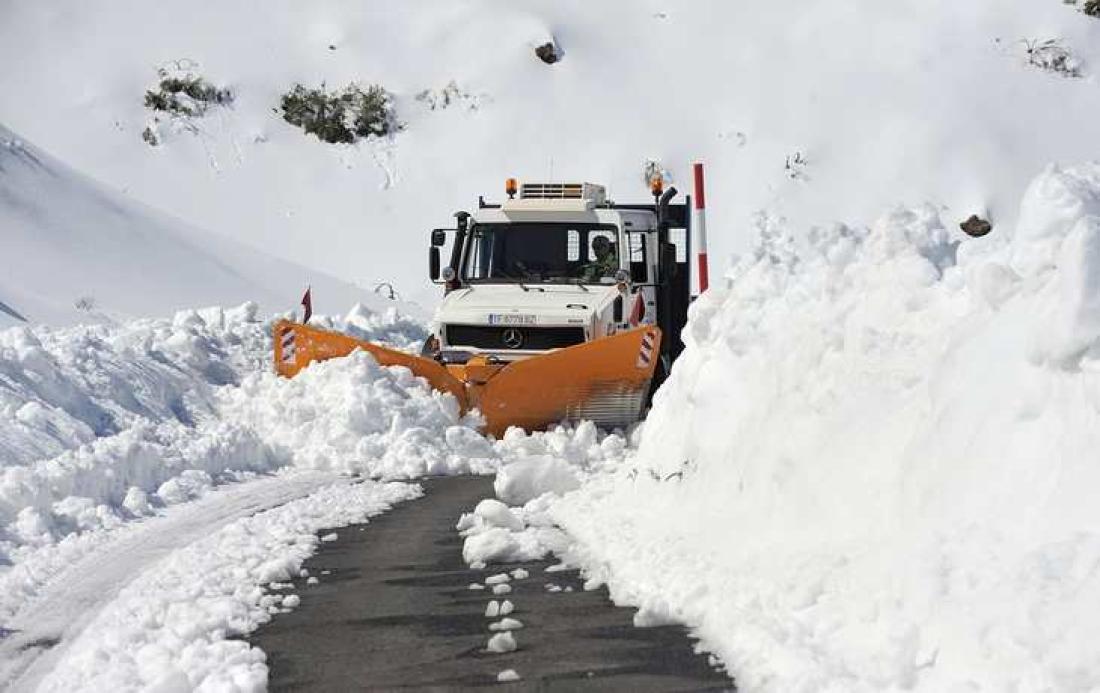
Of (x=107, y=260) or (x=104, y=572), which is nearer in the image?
(x=104, y=572)

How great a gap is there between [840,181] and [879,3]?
725 cm

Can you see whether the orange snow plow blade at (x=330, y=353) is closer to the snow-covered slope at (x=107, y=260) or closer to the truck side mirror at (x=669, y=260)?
the truck side mirror at (x=669, y=260)

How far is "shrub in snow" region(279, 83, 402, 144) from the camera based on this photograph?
38844mm

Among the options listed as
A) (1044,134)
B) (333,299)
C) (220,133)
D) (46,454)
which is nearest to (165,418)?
(46,454)

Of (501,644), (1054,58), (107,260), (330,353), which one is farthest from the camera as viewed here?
(1054,58)

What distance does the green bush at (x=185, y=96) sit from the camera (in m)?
39.8

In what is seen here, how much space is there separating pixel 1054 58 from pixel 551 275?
24.4 meters

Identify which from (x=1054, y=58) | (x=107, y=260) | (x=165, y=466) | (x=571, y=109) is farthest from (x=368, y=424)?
(x=1054, y=58)

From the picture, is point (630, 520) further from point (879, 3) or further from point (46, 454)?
point (879, 3)

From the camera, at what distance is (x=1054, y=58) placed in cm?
3497

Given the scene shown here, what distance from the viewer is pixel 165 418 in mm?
13812

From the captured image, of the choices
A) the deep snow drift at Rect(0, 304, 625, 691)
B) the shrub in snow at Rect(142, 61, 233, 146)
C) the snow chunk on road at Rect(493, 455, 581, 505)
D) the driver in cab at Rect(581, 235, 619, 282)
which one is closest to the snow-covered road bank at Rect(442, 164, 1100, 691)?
the snow chunk on road at Rect(493, 455, 581, 505)

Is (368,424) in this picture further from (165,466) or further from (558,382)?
(165,466)

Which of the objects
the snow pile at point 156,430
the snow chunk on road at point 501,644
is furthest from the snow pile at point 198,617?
the snow chunk on road at point 501,644
